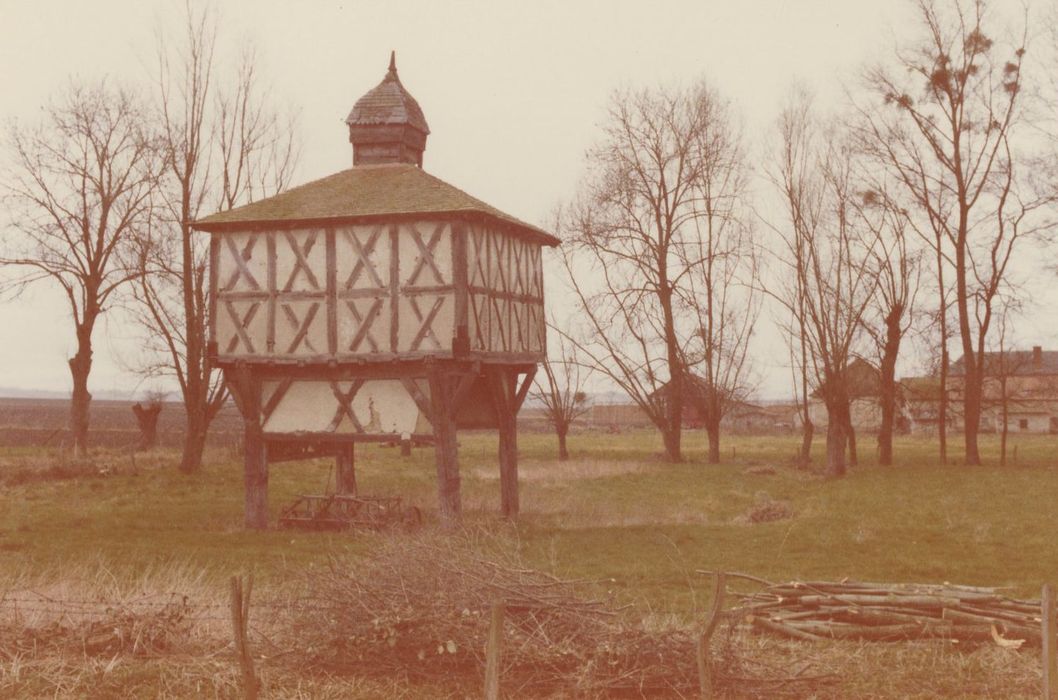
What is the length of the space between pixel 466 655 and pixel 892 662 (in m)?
3.86

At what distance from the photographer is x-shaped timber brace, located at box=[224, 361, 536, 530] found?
1961cm

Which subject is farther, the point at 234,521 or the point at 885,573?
the point at 234,521

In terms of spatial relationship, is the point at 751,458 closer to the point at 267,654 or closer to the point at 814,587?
the point at 814,587

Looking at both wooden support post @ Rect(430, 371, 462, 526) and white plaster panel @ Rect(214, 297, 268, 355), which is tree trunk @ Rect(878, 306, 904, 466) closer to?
wooden support post @ Rect(430, 371, 462, 526)

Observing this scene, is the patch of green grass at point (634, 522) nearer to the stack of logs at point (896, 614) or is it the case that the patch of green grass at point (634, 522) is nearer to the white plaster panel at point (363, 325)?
the stack of logs at point (896, 614)

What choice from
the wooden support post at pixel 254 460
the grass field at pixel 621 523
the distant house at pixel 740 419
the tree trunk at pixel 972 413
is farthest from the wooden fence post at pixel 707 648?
the distant house at pixel 740 419

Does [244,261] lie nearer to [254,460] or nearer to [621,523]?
[254,460]

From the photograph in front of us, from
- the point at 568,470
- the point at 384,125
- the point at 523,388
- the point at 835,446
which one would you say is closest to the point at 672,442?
the point at 568,470

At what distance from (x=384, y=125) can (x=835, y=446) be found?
19.3 meters

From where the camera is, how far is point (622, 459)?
41500 mm

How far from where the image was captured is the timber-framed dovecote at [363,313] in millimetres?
19578

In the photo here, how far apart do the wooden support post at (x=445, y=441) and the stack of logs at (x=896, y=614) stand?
9230 millimetres

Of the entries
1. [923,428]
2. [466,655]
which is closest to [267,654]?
[466,655]

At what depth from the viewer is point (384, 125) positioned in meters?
22.6
